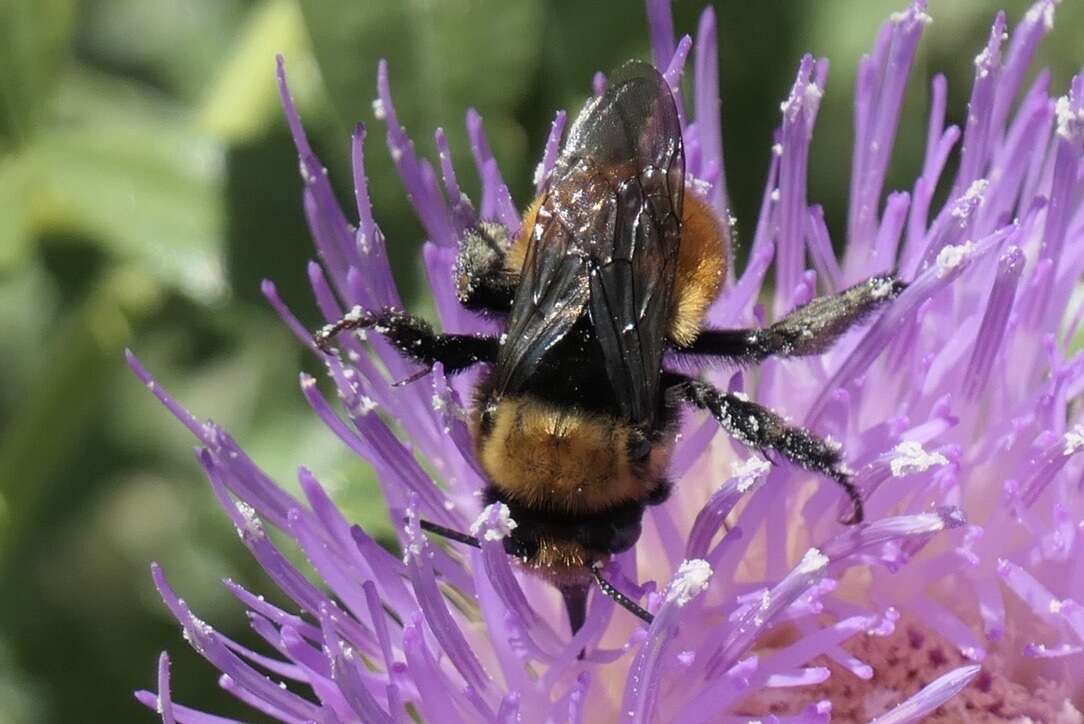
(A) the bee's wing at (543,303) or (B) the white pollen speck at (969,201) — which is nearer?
(A) the bee's wing at (543,303)

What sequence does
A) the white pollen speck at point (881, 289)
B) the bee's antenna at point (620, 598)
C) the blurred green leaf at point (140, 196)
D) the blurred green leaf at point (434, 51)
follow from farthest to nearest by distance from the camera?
1. the blurred green leaf at point (140, 196)
2. the blurred green leaf at point (434, 51)
3. the white pollen speck at point (881, 289)
4. the bee's antenna at point (620, 598)

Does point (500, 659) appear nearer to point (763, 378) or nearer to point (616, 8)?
point (763, 378)

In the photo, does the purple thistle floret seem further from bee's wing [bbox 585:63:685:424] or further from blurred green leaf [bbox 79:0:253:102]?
blurred green leaf [bbox 79:0:253:102]

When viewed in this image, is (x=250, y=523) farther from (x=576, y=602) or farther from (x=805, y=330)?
(x=805, y=330)

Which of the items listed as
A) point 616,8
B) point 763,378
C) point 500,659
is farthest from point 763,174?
point 500,659

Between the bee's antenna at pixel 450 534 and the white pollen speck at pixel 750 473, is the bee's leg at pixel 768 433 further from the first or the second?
the bee's antenna at pixel 450 534

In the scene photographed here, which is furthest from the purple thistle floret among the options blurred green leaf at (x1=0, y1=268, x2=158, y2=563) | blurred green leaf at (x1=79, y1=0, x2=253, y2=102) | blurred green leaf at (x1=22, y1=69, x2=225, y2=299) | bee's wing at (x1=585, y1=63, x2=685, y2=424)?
blurred green leaf at (x1=79, y1=0, x2=253, y2=102)

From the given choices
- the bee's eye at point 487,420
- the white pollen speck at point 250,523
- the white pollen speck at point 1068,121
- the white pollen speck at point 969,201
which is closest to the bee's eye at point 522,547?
the bee's eye at point 487,420
